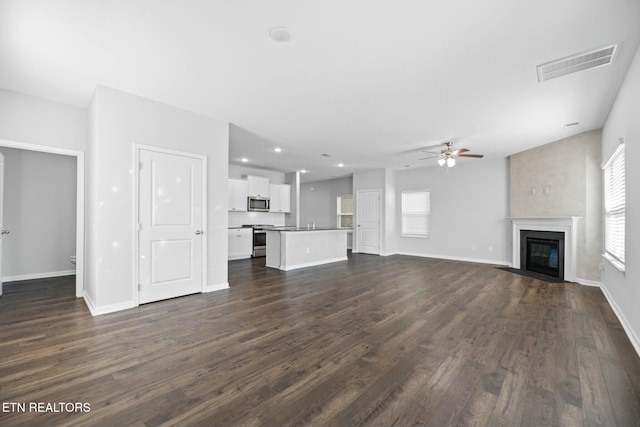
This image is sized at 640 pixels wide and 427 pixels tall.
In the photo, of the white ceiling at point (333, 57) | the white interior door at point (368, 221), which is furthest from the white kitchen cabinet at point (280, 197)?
the white ceiling at point (333, 57)

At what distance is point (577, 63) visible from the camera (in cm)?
281

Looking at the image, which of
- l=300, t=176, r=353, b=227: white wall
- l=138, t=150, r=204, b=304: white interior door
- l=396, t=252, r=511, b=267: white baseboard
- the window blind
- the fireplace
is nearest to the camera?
the window blind

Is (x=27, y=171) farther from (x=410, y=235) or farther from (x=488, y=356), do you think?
(x=410, y=235)

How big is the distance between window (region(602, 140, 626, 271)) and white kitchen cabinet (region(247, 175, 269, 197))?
7.52 m

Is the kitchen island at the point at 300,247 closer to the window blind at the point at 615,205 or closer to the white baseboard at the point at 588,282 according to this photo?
the white baseboard at the point at 588,282

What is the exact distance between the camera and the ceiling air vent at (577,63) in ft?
8.63

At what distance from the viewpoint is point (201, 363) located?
89.6 inches

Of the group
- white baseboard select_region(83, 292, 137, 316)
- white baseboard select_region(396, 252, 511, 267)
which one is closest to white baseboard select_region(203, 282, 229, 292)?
white baseboard select_region(83, 292, 137, 316)

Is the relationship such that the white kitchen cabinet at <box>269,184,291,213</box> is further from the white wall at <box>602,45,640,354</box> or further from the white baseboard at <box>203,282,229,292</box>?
the white wall at <box>602,45,640,354</box>

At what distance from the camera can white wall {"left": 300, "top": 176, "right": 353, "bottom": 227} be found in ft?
35.5

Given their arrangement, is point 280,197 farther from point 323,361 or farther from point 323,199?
point 323,361

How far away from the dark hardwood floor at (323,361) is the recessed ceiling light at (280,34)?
270 centimetres

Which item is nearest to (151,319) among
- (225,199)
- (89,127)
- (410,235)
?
(225,199)

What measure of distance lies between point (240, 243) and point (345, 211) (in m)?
4.30
